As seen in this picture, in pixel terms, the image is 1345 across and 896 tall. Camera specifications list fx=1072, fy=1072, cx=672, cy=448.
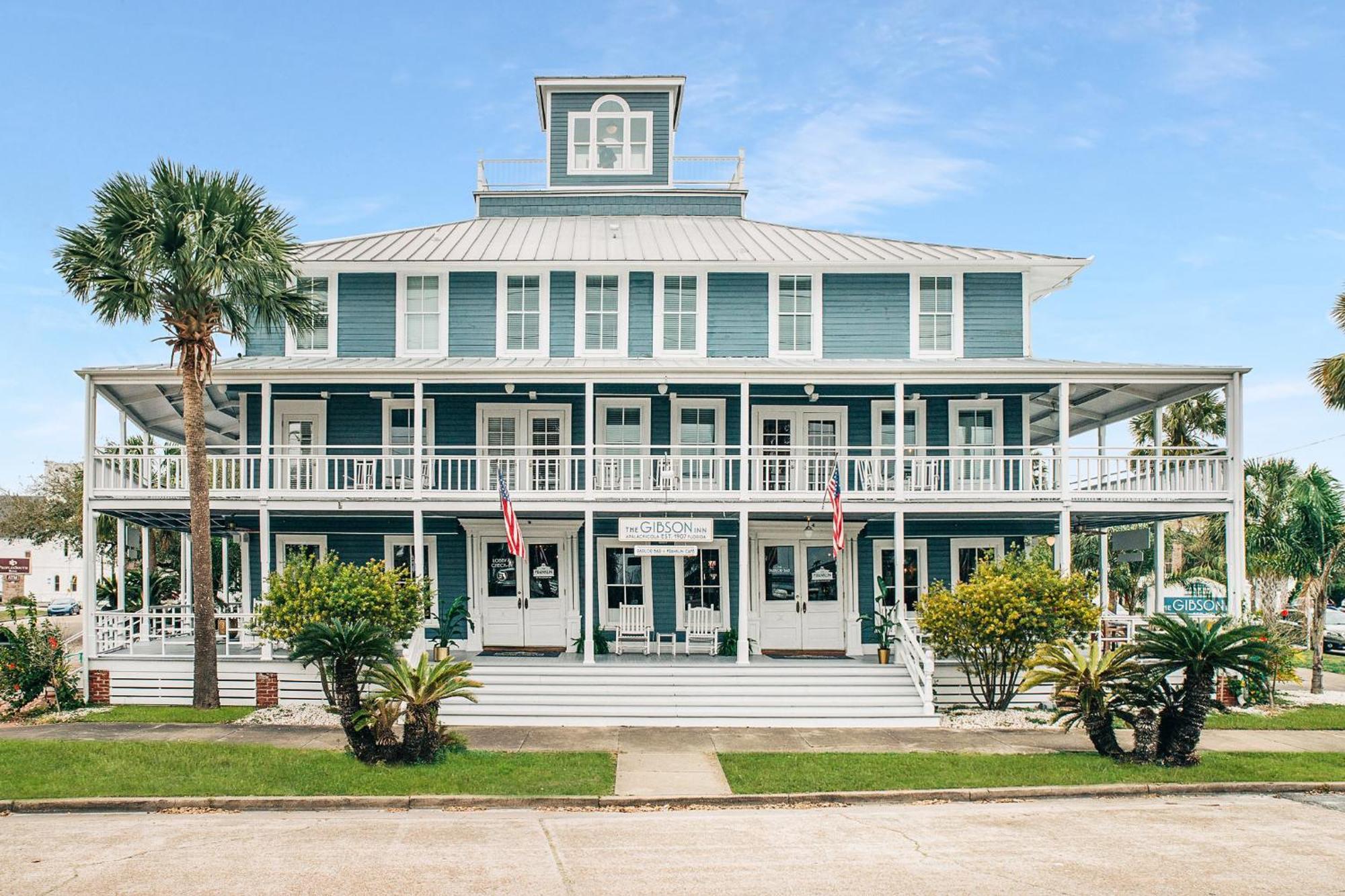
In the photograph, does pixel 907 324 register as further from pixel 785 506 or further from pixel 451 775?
pixel 451 775

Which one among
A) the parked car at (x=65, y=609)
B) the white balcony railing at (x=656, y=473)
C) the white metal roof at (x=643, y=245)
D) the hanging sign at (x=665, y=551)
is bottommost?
the parked car at (x=65, y=609)

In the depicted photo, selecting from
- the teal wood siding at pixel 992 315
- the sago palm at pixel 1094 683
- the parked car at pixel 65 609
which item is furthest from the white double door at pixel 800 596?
the parked car at pixel 65 609

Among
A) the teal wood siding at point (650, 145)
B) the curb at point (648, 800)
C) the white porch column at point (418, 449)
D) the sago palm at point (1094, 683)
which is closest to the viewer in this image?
the curb at point (648, 800)

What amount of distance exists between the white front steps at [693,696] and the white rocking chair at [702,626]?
6.27 feet

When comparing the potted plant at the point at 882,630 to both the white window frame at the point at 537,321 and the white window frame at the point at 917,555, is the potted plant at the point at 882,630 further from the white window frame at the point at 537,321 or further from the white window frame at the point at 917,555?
the white window frame at the point at 537,321

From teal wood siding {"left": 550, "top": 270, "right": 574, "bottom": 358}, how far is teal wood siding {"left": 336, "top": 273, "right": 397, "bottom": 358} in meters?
3.47

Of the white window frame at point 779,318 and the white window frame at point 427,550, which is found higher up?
the white window frame at point 779,318

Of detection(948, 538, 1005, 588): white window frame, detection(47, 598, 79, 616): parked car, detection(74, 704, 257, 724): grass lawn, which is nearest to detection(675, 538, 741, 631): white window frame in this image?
detection(948, 538, 1005, 588): white window frame

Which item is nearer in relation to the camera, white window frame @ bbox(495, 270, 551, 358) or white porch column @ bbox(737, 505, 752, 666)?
white porch column @ bbox(737, 505, 752, 666)

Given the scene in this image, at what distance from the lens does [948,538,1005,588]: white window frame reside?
23.2 meters

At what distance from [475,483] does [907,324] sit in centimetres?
1000

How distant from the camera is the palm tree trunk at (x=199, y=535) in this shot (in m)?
18.3

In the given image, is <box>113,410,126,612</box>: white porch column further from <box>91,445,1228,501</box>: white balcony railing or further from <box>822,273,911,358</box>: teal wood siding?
<box>822,273,911,358</box>: teal wood siding

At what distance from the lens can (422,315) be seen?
23.4 m
